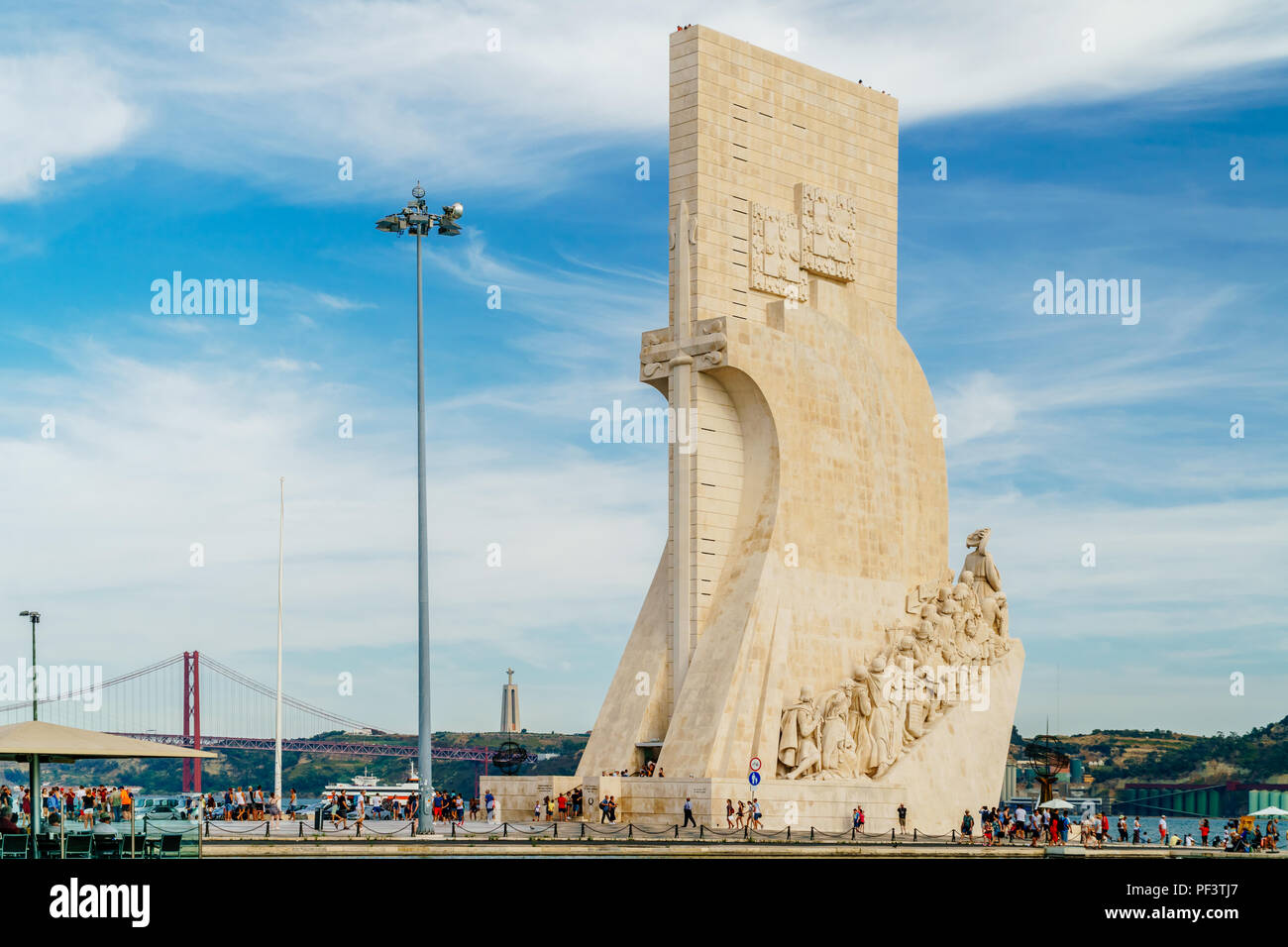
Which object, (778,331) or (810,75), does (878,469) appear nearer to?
(778,331)

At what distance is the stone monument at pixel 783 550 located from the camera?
109 feet

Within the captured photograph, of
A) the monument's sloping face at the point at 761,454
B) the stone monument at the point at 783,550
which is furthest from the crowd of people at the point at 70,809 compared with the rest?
the monument's sloping face at the point at 761,454

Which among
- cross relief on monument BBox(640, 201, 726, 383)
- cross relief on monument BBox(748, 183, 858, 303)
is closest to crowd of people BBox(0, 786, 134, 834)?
cross relief on monument BBox(640, 201, 726, 383)

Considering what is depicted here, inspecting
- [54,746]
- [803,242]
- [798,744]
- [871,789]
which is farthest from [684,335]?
[54,746]

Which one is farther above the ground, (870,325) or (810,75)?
(810,75)

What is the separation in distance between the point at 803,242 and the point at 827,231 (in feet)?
2.80

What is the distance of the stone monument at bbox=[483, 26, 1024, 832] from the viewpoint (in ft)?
109

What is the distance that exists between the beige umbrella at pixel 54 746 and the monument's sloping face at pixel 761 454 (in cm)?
1353

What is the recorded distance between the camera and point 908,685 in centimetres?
3528

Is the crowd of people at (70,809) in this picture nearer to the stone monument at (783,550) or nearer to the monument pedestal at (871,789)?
the monument pedestal at (871,789)

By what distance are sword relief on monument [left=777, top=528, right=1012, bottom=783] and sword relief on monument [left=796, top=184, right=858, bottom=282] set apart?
6.51 meters
